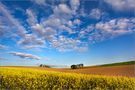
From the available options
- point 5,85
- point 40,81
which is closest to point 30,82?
point 40,81

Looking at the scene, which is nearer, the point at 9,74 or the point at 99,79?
the point at 99,79

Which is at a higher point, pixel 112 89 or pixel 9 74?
pixel 9 74

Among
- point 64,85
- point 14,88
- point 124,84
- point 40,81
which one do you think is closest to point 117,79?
point 124,84

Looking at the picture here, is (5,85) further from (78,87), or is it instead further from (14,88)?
(78,87)

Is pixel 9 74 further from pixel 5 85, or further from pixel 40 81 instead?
pixel 40 81

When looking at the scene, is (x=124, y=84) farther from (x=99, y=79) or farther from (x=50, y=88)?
(x=50, y=88)

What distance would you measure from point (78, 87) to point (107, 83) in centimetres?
167

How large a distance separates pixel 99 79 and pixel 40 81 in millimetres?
3388

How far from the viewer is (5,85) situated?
14.2 metres

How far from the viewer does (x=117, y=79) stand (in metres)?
14.0

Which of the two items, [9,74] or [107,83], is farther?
[9,74]

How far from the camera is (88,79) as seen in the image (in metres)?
13.6

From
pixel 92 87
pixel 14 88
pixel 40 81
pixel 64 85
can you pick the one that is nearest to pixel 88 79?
pixel 92 87

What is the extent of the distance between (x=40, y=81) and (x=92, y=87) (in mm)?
2993
